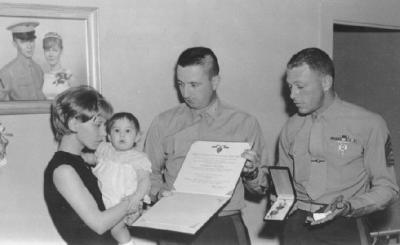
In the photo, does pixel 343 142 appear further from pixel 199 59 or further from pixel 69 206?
pixel 69 206

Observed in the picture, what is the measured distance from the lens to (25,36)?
271 cm

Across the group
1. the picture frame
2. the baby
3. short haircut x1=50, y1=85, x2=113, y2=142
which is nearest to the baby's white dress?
the baby

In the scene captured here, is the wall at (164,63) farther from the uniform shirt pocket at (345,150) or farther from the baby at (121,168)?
the uniform shirt pocket at (345,150)

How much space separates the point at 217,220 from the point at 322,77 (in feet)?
3.11

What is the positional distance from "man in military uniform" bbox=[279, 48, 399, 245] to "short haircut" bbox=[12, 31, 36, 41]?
138 cm

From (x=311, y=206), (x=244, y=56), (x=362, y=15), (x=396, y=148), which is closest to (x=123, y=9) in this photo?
(x=244, y=56)

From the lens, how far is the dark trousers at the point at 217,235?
2744mm

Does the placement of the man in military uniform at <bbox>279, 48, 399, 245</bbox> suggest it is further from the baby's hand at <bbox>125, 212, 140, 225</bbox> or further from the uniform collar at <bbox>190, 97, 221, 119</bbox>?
the baby's hand at <bbox>125, 212, 140, 225</bbox>

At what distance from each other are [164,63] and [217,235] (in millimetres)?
1126

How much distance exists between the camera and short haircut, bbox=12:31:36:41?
2676 millimetres

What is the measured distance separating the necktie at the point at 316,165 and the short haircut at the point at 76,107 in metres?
1.13

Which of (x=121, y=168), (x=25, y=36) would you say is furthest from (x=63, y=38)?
(x=121, y=168)

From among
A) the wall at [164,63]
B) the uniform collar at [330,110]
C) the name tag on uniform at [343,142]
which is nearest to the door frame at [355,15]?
the wall at [164,63]

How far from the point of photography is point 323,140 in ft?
9.18
